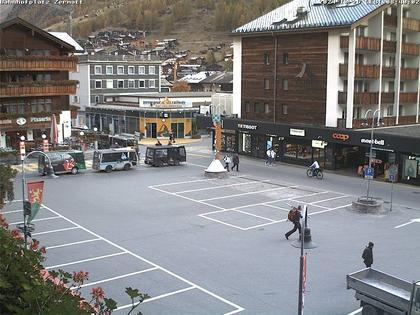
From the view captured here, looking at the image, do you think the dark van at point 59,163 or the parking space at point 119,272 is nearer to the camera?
the parking space at point 119,272

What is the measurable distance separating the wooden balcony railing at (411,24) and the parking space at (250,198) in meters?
21.9

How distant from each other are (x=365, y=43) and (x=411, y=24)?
8.22 m

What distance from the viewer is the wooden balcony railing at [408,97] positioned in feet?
175

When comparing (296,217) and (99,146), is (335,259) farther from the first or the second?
(99,146)

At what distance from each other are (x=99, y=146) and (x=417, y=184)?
3457 cm

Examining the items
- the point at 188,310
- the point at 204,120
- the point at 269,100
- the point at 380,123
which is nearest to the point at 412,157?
the point at 380,123

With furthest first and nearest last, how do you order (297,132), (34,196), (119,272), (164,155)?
1. (164,155)
2. (297,132)
3. (34,196)
4. (119,272)

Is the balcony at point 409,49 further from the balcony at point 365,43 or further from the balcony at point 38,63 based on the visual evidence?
the balcony at point 38,63

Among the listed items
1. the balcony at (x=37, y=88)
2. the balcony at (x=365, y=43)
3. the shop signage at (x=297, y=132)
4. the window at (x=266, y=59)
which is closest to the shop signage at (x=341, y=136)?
the shop signage at (x=297, y=132)

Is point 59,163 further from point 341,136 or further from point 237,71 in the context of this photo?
point 341,136

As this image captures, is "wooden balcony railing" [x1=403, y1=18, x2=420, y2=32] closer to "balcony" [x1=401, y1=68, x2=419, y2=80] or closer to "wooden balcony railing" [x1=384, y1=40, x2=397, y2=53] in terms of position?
"wooden balcony railing" [x1=384, y1=40, x2=397, y2=53]

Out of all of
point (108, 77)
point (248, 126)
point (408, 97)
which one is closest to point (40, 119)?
point (248, 126)

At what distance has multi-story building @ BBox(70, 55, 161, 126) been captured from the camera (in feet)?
275

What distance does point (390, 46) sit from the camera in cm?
5109
